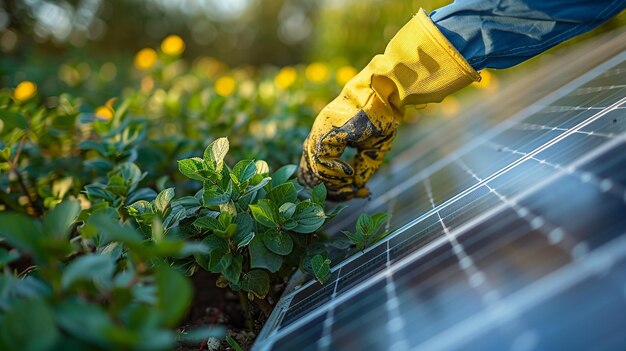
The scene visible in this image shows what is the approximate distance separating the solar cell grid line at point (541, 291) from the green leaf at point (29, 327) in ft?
1.84

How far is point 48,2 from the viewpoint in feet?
23.8

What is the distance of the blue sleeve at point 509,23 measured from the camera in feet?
5.36

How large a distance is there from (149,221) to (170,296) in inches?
25.0

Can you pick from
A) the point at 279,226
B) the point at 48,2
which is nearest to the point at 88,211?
the point at 279,226

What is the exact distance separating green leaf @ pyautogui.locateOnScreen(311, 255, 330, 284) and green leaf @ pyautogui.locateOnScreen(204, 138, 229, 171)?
1.16 feet

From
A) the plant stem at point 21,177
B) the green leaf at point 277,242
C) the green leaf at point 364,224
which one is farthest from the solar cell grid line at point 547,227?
the plant stem at point 21,177

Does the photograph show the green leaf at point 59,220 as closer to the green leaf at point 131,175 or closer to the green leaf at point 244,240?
the green leaf at point 244,240

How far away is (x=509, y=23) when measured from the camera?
165 cm

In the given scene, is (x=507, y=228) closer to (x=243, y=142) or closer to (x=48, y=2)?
(x=243, y=142)

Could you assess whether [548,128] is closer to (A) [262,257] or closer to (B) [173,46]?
(A) [262,257]

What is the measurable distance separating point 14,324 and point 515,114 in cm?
247

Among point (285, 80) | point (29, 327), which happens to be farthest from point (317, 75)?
point (29, 327)

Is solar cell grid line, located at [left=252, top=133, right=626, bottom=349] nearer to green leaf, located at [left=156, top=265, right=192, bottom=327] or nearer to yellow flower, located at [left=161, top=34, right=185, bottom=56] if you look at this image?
green leaf, located at [left=156, top=265, right=192, bottom=327]

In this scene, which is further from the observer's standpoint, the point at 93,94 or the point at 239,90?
the point at 93,94
